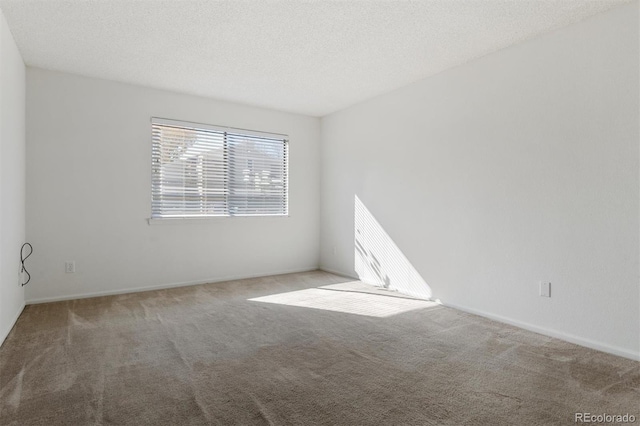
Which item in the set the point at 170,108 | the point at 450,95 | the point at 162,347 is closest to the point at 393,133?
the point at 450,95

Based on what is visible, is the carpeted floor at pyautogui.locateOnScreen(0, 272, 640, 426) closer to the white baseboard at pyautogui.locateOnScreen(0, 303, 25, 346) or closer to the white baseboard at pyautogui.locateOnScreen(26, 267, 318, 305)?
the white baseboard at pyautogui.locateOnScreen(0, 303, 25, 346)

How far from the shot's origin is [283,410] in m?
1.87

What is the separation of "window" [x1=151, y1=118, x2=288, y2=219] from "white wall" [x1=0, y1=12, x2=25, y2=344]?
51.7 inches

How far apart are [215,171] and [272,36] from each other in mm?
2400

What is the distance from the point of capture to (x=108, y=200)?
4.24 metres

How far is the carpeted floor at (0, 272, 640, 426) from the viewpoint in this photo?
1859 millimetres

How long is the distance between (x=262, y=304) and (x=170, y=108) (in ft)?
9.22

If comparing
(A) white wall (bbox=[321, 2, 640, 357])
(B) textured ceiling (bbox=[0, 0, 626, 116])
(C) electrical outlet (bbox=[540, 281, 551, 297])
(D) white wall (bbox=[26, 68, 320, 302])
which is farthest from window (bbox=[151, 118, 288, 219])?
(C) electrical outlet (bbox=[540, 281, 551, 297])

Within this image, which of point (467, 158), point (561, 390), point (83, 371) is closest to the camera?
point (561, 390)

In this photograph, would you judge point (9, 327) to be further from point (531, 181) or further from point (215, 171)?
point (531, 181)

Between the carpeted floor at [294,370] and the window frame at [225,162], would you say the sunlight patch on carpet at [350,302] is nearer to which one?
the carpeted floor at [294,370]

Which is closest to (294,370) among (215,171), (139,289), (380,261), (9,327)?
(9,327)

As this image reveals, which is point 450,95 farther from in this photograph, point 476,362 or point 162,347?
point 162,347

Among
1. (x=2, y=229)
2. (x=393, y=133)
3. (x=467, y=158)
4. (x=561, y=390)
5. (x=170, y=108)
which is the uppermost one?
(x=170, y=108)
